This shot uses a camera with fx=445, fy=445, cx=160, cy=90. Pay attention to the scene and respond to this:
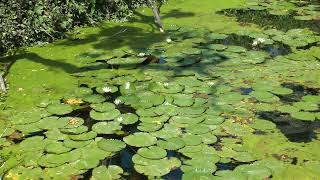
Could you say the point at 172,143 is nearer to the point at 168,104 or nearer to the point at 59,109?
the point at 168,104

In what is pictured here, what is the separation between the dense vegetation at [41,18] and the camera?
22.5 feet

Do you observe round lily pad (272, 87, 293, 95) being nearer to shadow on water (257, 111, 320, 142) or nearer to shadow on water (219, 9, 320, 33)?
shadow on water (257, 111, 320, 142)

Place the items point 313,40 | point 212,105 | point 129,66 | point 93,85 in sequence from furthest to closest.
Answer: point 313,40 → point 129,66 → point 93,85 → point 212,105

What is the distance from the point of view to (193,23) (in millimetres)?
8008

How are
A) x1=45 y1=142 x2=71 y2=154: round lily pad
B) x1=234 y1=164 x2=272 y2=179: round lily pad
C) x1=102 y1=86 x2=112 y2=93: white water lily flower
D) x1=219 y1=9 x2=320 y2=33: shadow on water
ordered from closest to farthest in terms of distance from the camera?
1. x1=234 y1=164 x2=272 y2=179: round lily pad
2. x1=45 y1=142 x2=71 y2=154: round lily pad
3. x1=102 y1=86 x2=112 y2=93: white water lily flower
4. x1=219 y1=9 x2=320 y2=33: shadow on water

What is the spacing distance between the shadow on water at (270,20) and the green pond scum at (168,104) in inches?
1.9

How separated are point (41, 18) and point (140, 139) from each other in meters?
3.72

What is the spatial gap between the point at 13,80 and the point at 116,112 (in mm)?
1774

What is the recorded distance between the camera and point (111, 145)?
418cm

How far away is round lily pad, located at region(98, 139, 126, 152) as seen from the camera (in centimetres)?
412

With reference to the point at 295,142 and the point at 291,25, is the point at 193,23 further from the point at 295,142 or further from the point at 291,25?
the point at 295,142

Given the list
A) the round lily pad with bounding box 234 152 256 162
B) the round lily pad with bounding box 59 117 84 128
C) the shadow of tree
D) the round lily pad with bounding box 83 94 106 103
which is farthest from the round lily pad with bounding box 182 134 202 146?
the shadow of tree

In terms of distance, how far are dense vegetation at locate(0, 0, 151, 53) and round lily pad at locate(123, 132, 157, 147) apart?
342 cm

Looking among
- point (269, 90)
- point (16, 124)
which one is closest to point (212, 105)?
point (269, 90)
